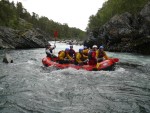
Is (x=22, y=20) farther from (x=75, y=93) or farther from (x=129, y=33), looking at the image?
(x=75, y=93)

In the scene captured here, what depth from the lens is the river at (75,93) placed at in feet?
27.8

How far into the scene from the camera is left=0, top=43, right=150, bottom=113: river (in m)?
8.47

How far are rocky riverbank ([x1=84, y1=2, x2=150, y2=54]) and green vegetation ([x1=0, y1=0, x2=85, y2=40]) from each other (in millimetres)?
29318

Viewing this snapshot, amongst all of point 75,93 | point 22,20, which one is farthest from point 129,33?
point 22,20

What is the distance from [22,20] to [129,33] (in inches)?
2854

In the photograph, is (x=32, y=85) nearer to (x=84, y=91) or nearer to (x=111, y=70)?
(x=84, y=91)

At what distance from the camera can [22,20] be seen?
3964 inches

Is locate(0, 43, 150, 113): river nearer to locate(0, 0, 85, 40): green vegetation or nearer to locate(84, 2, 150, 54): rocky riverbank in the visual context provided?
locate(84, 2, 150, 54): rocky riverbank

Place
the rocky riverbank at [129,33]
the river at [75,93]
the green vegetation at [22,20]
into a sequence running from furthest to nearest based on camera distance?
the green vegetation at [22,20] → the rocky riverbank at [129,33] → the river at [75,93]

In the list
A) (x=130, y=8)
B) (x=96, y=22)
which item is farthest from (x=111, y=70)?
(x=96, y=22)

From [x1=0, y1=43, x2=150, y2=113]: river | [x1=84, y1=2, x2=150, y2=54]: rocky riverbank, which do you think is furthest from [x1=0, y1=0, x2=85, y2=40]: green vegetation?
[x1=0, y1=43, x2=150, y2=113]: river

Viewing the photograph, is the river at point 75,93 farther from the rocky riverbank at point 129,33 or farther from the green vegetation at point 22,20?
the green vegetation at point 22,20

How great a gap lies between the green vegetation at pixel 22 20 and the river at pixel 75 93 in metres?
→ 46.8

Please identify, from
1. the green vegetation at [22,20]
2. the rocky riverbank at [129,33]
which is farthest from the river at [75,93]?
the green vegetation at [22,20]
